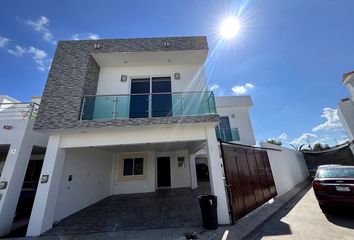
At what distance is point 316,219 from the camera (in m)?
5.75

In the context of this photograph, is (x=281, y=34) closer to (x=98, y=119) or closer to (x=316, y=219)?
(x=316, y=219)

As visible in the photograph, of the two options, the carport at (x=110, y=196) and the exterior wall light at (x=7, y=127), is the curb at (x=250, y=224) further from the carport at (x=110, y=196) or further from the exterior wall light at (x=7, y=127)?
the exterior wall light at (x=7, y=127)

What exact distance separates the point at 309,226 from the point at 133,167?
10659mm

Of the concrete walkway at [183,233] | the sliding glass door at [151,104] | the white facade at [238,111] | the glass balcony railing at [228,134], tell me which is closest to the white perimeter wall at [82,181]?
the concrete walkway at [183,233]

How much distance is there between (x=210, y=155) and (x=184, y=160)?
328 inches

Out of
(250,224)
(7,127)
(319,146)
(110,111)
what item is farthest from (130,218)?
(319,146)

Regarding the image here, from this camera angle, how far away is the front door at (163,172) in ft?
46.3

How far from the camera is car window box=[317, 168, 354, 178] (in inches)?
247

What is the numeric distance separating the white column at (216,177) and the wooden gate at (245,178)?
0.20 metres

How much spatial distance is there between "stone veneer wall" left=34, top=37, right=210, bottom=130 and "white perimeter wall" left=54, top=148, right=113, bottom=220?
1878mm

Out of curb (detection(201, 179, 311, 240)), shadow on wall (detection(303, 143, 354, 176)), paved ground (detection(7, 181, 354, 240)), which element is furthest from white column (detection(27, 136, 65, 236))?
shadow on wall (detection(303, 143, 354, 176))

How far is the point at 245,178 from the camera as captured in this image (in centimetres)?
719

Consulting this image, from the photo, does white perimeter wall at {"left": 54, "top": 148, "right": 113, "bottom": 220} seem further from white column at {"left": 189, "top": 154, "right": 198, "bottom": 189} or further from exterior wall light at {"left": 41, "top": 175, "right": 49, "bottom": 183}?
white column at {"left": 189, "top": 154, "right": 198, "bottom": 189}

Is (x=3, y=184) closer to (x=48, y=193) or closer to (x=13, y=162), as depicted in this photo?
(x=13, y=162)
